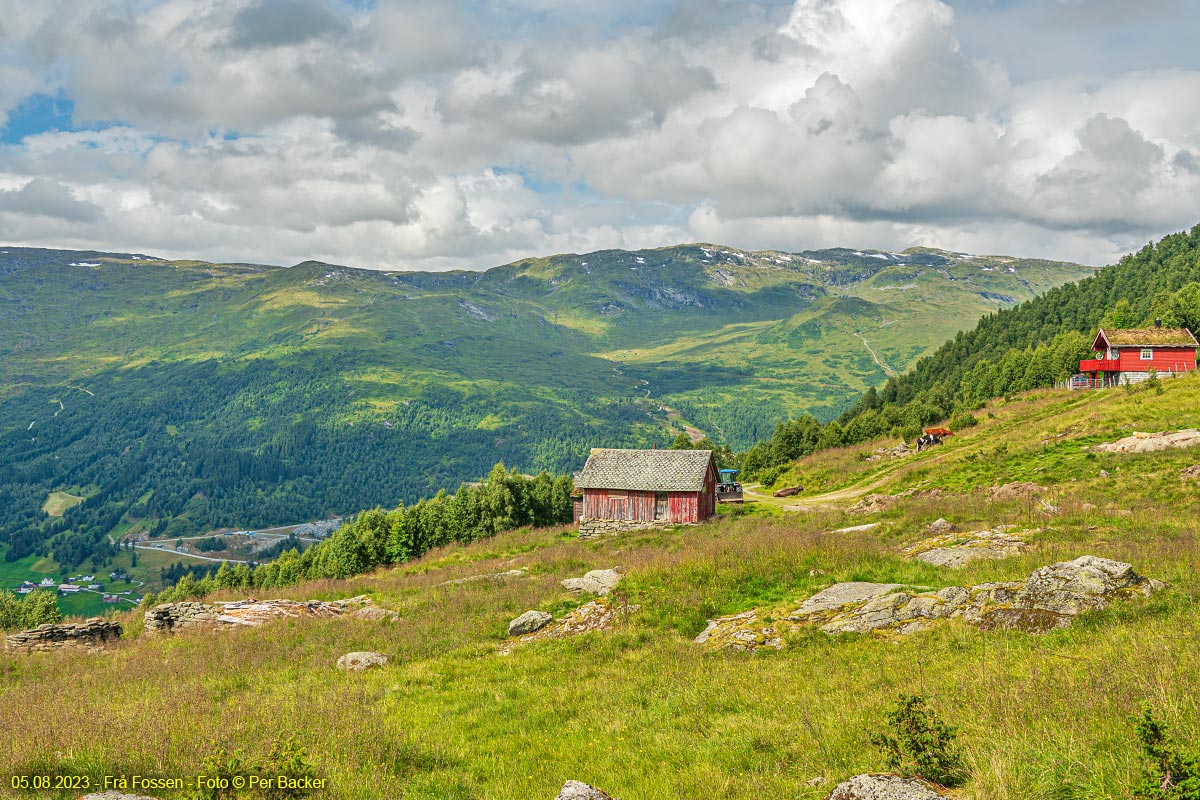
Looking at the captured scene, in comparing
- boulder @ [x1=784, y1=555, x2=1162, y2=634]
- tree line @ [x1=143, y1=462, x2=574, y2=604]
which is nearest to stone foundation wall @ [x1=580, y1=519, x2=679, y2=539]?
tree line @ [x1=143, y1=462, x2=574, y2=604]

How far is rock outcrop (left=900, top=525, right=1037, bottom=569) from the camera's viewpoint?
18781 mm

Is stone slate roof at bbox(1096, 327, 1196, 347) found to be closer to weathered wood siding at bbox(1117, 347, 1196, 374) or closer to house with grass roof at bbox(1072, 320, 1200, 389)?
house with grass roof at bbox(1072, 320, 1200, 389)

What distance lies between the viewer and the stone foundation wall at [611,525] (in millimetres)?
52719

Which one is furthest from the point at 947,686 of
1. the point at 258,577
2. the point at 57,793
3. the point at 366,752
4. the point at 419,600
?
the point at 258,577

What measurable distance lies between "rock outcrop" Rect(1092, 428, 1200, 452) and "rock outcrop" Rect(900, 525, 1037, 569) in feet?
56.9

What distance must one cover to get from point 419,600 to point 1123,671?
23290 mm

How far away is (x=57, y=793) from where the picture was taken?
824cm

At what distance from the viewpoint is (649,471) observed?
54.4 meters

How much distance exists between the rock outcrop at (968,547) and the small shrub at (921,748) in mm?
12261

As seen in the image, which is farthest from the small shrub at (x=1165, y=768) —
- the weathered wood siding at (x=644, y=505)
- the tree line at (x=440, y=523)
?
the tree line at (x=440, y=523)

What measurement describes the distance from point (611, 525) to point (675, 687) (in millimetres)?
40749

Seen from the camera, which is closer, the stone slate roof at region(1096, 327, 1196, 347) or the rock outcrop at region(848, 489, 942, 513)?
the rock outcrop at region(848, 489, 942, 513)

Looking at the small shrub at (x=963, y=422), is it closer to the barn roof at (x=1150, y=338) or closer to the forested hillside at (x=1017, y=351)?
the forested hillside at (x=1017, y=351)

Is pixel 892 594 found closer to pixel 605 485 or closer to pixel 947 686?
pixel 947 686
